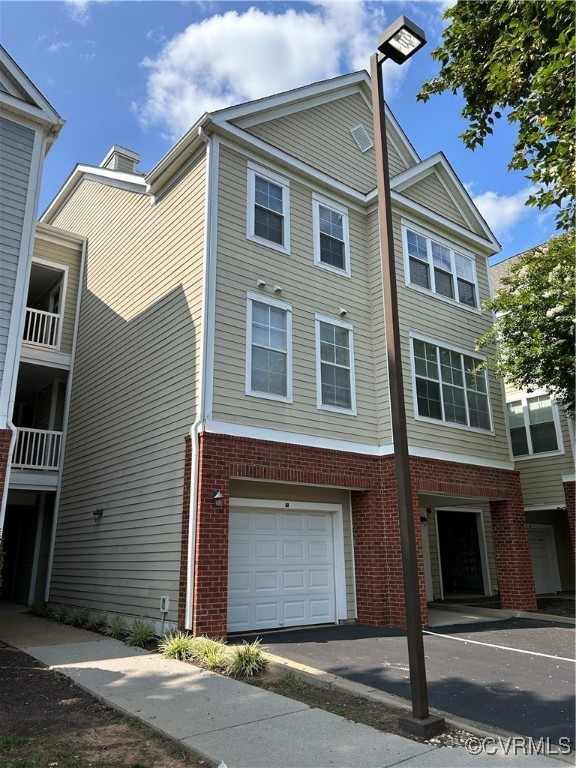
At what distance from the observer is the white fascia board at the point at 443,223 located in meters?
13.1

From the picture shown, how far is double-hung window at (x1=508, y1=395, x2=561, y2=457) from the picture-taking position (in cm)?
1728

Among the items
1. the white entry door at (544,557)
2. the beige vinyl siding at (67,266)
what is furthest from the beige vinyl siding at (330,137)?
the white entry door at (544,557)

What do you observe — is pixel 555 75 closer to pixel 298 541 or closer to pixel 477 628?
pixel 298 541

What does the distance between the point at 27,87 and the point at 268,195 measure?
15.2ft

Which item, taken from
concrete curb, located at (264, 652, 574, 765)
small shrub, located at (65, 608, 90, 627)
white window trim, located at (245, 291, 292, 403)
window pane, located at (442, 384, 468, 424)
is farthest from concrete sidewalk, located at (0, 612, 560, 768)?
window pane, located at (442, 384, 468, 424)

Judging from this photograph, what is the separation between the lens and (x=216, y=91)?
1126cm

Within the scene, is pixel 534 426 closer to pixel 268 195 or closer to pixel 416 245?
pixel 416 245

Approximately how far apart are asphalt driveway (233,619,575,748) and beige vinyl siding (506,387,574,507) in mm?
6254

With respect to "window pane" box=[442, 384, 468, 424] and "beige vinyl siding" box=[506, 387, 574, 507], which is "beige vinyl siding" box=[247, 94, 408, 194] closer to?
"window pane" box=[442, 384, 468, 424]

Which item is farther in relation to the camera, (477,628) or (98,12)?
(477,628)

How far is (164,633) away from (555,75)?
31.5 ft

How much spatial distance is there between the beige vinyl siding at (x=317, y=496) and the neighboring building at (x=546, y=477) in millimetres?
7330

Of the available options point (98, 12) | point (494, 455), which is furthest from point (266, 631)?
point (98, 12)

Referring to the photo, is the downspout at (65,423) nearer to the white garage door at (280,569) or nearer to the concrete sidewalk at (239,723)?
the white garage door at (280,569)
